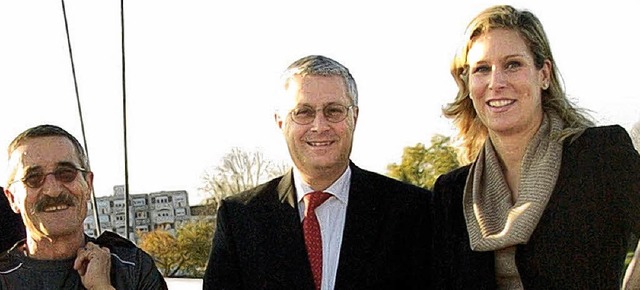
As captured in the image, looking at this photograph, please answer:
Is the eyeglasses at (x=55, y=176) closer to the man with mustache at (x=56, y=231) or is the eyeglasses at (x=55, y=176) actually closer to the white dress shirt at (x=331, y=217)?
the man with mustache at (x=56, y=231)

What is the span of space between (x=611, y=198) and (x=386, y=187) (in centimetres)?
92

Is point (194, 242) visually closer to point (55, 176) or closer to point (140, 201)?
point (140, 201)

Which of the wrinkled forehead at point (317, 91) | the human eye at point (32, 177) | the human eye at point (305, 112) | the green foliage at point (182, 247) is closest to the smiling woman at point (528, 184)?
the wrinkled forehead at point (317, 91)

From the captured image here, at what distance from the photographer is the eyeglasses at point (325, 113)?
11.3ft

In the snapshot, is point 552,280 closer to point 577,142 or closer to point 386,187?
point 577,142

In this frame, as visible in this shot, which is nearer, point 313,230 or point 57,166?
point 57,166

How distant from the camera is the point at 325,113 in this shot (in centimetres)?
345

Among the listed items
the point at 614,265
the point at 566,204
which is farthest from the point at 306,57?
the point at 614,265

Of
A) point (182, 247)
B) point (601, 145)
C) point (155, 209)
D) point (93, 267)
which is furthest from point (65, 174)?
point (155, 209)

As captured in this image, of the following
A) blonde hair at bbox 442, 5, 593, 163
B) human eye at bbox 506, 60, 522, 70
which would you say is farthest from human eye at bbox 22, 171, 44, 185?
human eye at bbox 506, 60, 522, 70

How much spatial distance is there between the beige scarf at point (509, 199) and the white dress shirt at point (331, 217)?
47 centimetres

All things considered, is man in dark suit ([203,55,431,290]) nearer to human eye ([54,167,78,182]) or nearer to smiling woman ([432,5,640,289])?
smiling woman ([432,5,640,289])

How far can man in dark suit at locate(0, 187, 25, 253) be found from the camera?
156 inches

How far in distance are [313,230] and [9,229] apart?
132cm
